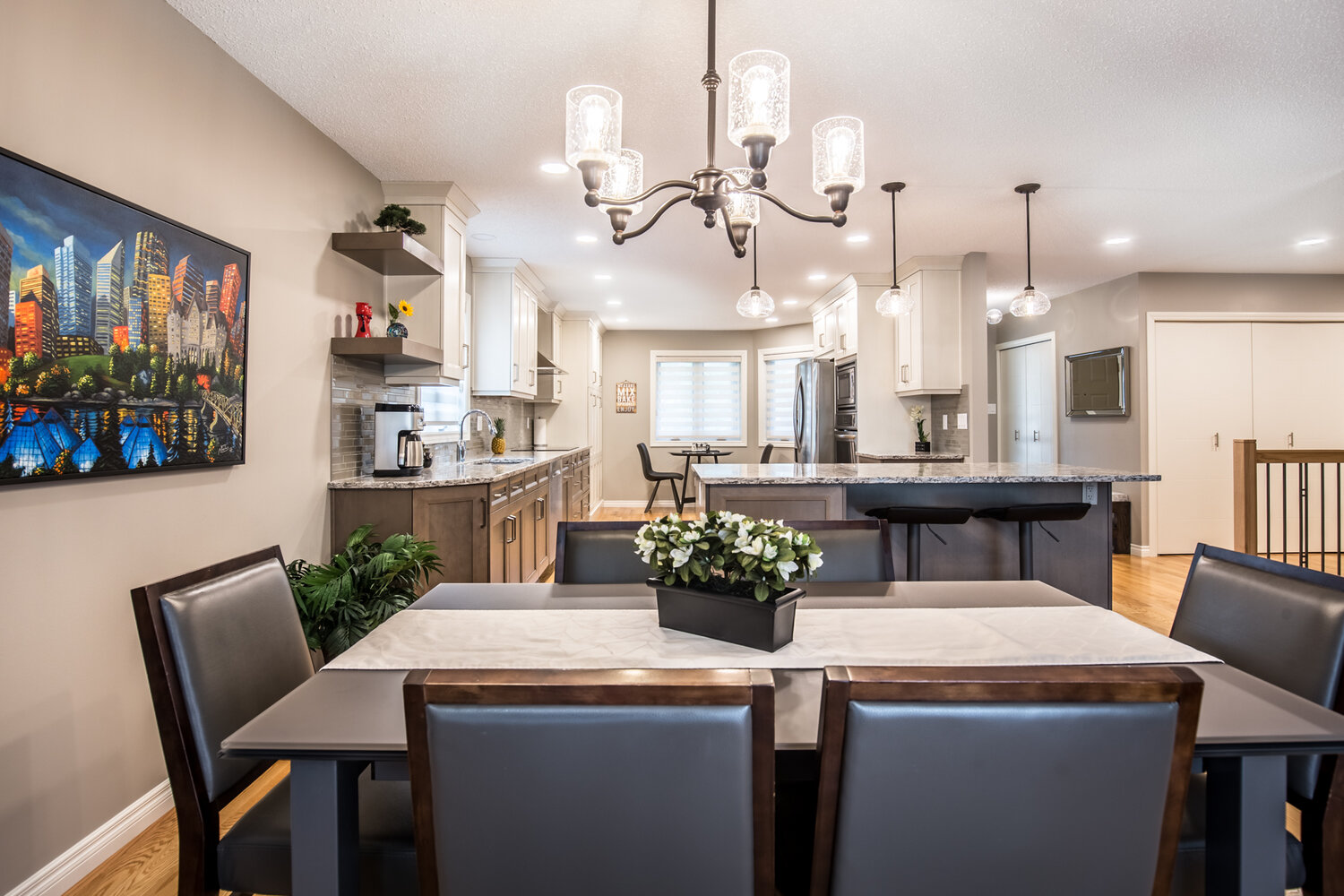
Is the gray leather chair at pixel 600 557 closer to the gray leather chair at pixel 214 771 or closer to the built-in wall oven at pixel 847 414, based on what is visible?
the gray leather chair at pixel 214 771

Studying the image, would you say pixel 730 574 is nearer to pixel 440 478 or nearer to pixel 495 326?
pixel 440 478

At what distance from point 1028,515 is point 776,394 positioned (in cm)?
568

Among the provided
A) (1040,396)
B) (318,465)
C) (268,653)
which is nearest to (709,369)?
(1040,396)

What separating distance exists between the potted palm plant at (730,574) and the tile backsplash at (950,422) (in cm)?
412

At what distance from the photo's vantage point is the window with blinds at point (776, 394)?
8516mm

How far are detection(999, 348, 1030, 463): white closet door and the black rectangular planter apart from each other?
7.11 meters

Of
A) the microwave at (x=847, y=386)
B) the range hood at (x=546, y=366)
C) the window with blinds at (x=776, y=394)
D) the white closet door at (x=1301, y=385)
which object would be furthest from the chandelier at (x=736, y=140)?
the window with blinds at (x=776, y=394)

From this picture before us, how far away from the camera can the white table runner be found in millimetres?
1223

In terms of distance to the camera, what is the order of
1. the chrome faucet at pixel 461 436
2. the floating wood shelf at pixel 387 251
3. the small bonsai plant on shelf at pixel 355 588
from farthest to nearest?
the chrome faucet at pixel 461 436, the floating wood shelf at pixel 387 251, the small bonsai plant on shelf at pixel 355 588

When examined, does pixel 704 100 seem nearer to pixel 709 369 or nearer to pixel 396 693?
pixel 396 693

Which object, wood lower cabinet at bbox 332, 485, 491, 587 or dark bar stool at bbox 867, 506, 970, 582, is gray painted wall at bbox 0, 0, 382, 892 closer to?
wood lower cabinet at bbox 332, 485, 491, 587

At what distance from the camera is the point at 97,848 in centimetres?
180

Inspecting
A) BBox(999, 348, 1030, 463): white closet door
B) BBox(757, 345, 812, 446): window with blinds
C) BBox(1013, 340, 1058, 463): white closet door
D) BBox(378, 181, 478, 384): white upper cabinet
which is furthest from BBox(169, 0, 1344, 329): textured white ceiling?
BBox(757, 345, 812, 446): window with blinds

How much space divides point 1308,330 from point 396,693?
7.38 m
